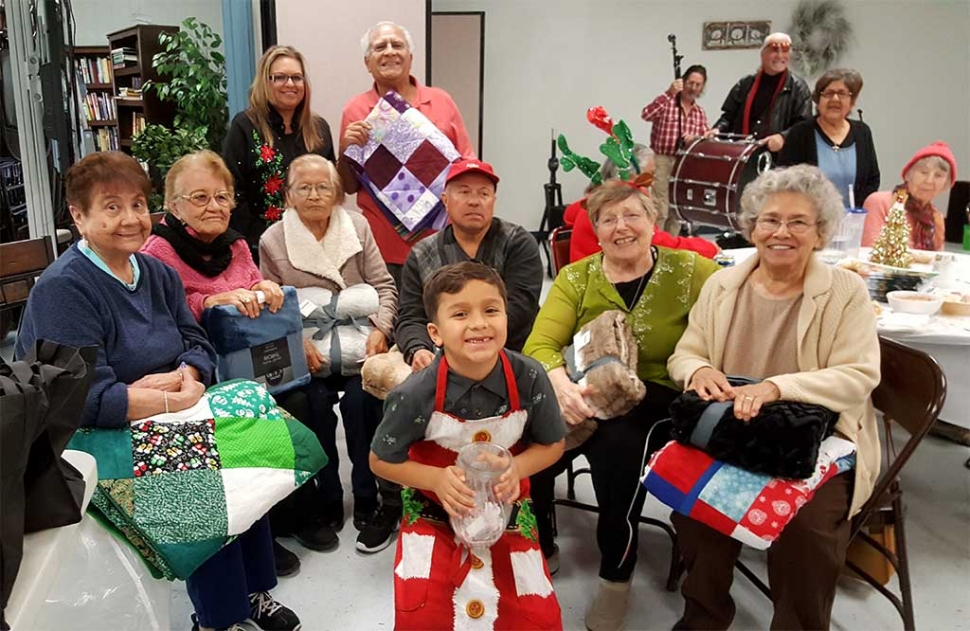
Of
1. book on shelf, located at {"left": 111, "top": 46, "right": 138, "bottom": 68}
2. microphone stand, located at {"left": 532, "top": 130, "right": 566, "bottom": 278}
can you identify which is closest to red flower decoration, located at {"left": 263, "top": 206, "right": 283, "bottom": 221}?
book on shelf, located at {"left": 111, "top": 46, "right": 138, "bottom": 68}

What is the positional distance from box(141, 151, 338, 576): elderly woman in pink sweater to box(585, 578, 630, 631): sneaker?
2.96 feet

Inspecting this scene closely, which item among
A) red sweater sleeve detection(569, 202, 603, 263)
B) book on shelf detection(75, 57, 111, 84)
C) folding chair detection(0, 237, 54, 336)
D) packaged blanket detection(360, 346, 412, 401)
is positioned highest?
book on shelf detection(75, 57, 111, 84)

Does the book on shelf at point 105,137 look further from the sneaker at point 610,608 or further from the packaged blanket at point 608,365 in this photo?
the sneaker at point 610,608

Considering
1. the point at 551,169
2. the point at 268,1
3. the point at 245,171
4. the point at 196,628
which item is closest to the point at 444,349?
the point at 196,628

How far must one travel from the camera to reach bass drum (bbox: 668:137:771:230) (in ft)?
14.5

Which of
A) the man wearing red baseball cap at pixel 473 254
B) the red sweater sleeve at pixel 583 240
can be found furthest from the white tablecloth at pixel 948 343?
the man wearing red baseball cap at pixel 473 254

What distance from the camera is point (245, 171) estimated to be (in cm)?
259

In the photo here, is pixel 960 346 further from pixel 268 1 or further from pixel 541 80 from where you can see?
pixel 541 80

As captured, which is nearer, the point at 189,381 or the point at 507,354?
the point at 507,354

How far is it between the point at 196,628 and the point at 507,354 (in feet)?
3.63

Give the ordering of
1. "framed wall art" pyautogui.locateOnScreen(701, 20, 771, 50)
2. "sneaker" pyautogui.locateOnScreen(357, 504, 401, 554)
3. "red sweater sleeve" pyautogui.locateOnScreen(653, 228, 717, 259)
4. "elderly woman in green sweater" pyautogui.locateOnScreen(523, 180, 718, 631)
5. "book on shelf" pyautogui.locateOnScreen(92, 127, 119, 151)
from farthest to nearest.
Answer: "framed wall art" pyautogui.locateOnScreen(701, 20, 771, 50) < "book on shelf" pyautogui.locateOnScreen(92, 127, 119, 151) < "red sweater sleeve" pyautogui.locateOnScreen(653, 228, 717, 259) < "sneaker" pyautogui.locateOnScreen(357, 504, 401, 554) < "elderly woman in green sweater" pyautogui.locateOnScreen(523, 180, 718, 631)

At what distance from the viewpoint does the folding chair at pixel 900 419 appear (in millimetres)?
1608

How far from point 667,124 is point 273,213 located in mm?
4111

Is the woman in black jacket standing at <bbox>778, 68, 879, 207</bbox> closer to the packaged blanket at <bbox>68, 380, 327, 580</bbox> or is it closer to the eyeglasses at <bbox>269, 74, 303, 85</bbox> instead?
→ the eyeglasses at <bbox>269, 74, 303, 85</bbox>
